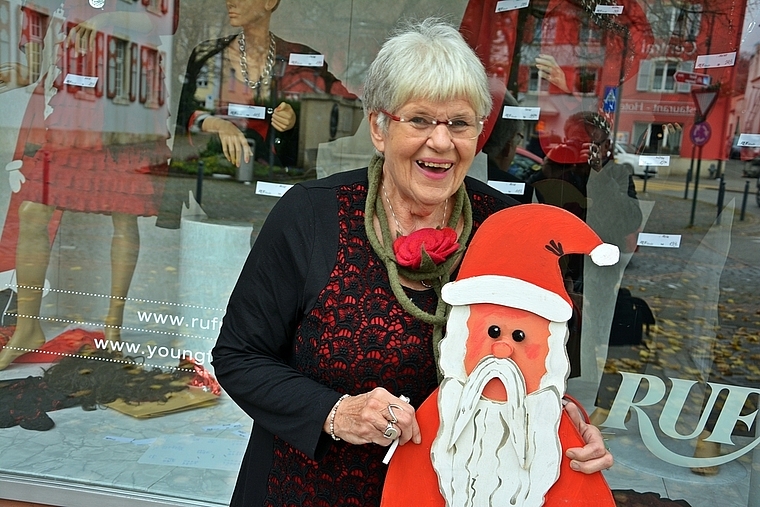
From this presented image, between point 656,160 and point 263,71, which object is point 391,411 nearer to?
point 656,160

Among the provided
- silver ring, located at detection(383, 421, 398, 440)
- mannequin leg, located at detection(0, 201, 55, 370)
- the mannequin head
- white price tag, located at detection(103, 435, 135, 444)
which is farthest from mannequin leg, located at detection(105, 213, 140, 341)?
silver ring, located at detection(383, 421, 398, 440)

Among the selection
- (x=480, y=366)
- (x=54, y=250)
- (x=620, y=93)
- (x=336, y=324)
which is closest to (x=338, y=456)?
(x=336, y=324)

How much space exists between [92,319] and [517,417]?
109 inches

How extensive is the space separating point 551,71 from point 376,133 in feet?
6.49

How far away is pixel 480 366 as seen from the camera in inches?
53.3

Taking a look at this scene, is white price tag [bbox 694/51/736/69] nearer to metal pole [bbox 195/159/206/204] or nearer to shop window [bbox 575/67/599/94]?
shop window [bbox 575/67/599/94]

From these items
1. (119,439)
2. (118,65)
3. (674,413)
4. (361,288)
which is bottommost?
(119,439)

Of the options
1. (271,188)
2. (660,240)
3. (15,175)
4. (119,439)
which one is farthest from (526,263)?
(15,175)

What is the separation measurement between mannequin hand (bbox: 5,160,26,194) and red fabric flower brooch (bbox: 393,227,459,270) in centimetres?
283

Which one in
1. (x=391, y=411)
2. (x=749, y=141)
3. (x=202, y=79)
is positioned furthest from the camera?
(x=202, y=79)

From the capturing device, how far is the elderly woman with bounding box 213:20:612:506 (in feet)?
4.70

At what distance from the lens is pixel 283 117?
3.51 m

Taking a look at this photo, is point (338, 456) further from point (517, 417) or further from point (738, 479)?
point (738, 479)

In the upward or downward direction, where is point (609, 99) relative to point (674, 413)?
upward
